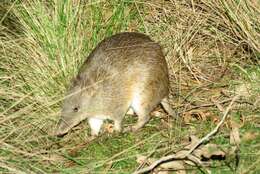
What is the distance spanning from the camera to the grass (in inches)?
192

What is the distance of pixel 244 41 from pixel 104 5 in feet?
4.72

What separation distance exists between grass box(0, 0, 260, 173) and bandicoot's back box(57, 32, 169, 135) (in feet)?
0.68

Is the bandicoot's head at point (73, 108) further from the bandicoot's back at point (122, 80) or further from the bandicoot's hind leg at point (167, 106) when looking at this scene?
the bandicoot's hind leg at point (167, 106)

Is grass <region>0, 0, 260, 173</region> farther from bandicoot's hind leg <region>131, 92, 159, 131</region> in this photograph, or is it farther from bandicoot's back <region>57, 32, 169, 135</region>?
bandicoot's back <region>57, 32, 169, 135</region>

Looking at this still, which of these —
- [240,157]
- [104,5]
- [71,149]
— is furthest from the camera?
[104,5]

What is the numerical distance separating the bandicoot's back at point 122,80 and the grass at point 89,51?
0.21 metres

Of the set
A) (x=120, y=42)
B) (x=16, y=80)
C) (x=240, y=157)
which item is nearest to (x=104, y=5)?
(x=120, y=42)

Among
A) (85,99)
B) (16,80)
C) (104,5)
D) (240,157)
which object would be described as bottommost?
(240,157)

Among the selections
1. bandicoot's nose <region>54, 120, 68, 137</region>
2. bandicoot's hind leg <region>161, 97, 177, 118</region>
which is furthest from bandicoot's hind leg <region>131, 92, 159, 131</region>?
bandicoot's nose <region>54, 120, 68, 137</region>

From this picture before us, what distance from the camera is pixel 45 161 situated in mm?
4863

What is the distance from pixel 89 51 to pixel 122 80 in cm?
69

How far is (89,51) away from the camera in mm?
5852

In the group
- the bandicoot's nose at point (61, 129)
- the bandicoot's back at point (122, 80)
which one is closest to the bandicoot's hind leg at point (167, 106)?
the bandicoot's back at point (122, 80)

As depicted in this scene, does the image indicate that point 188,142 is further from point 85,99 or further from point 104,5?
point 104,5
